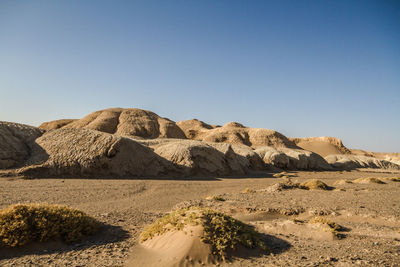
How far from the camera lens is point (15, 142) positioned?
19.7 meters

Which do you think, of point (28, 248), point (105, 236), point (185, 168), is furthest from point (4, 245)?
point (185, 168)

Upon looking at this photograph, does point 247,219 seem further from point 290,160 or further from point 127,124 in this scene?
point 127,124

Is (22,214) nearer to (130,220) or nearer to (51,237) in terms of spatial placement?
(51,237)

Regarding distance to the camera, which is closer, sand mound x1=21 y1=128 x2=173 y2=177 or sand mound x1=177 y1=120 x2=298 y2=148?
sand mound x1=21 y1=128 x2=173 y2=177

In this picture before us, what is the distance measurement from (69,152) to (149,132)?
3755 centimetres

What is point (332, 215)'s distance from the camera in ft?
32.6

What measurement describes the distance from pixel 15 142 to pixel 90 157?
6407 mm

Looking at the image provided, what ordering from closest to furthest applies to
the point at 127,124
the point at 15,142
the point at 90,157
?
the point at 90,157 → the point at 15,142 → the point at 127,124

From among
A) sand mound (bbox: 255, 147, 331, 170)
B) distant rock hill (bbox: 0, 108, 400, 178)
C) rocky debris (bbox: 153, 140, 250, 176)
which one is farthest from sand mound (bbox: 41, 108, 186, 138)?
rocky debris (bbox: 153, 140, 250, 176)

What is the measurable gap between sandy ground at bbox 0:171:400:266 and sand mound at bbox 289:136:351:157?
86.4 m

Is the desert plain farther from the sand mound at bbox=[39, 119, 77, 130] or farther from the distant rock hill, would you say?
the sand mound at bbox=[39, 119, 77, 130]

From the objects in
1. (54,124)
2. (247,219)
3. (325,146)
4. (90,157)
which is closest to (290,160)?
(90,157)

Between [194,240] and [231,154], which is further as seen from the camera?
[231,154]

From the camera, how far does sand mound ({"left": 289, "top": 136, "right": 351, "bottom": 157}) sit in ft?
304
